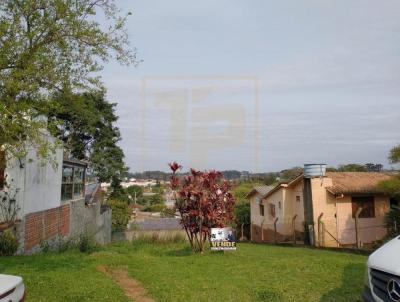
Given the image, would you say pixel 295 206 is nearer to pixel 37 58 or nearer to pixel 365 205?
pixel 365 205

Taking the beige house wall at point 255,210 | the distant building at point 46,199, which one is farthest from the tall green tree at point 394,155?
the beige house wall at point 255,210

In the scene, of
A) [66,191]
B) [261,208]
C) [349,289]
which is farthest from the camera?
[261,208]

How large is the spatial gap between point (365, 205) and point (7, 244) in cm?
1798

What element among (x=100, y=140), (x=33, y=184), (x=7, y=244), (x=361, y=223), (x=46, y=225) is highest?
(x=100, y=140)

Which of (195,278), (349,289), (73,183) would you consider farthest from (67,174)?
(349,289)

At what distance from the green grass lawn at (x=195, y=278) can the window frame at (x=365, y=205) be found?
46.1 ft

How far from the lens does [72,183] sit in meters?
19.1

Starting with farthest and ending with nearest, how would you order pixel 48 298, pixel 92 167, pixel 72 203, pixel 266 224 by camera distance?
1. pixel 92 167
2. pixel 266 224
3. pixel 72 203
4. pixel 48 298

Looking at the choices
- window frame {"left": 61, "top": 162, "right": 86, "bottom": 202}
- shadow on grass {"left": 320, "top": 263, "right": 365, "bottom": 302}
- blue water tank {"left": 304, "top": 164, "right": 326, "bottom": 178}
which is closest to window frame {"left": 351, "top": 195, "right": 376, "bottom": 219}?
blue water tank {"left": 304, "top": 164, "right": 326, "bottom": 178}

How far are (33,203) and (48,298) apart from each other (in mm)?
7714

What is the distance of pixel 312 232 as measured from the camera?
21594mm

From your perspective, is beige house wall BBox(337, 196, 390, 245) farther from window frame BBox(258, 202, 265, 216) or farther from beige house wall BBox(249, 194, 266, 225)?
beige house wall BBox(249, 194, 266, 225)

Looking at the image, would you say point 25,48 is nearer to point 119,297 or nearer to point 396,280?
point 119,297

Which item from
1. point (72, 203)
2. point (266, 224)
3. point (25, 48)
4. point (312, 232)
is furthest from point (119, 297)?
point (266, 224)
